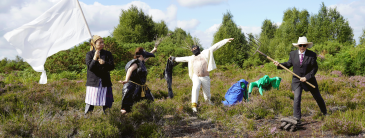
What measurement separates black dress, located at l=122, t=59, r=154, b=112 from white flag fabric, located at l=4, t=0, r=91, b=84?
132 centimetres

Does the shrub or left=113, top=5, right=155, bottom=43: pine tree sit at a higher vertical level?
left=113, top=5, right=155, bottom=43: pine tree

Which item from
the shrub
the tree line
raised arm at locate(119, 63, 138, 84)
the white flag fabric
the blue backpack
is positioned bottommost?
the shrub

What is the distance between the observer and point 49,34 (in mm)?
3969

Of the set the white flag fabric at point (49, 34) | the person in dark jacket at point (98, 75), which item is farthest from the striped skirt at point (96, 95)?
the white flag fabric at point (49, 34)

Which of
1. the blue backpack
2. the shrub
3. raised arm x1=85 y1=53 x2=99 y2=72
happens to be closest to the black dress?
raised arm x1=85 y1=53 x2=99 y2=72

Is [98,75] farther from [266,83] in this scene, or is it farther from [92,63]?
[266,83]

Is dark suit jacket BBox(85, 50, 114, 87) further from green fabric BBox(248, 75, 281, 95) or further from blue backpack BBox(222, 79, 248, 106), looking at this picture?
green fabric BBox(248, 75, 281, 95)

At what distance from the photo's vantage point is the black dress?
5.00m

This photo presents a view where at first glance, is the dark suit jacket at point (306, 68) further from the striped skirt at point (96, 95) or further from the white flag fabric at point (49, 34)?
the white flag fabric at point (49, 34)

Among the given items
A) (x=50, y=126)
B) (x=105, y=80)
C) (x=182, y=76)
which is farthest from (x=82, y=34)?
(x=182, y=76)

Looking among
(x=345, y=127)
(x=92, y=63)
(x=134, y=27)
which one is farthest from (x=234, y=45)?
(x=92, y=63)

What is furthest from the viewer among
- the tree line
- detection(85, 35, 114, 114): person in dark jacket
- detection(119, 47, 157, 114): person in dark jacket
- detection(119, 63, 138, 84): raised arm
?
the tree line

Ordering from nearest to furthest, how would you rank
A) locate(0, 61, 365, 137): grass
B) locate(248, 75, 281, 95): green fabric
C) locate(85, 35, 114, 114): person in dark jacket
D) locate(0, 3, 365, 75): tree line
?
locate(0, 61, 365, 137): grass
locate(85, 35, 114, 114): person in dark jacket
locate(248, 75, 281, 95): green fabric
locate(0, 3, 365, 75): tree line

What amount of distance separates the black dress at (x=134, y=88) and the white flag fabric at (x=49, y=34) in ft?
4.32
